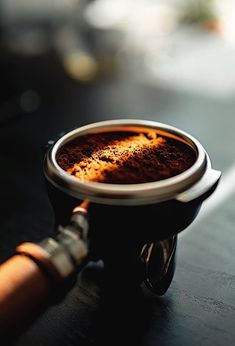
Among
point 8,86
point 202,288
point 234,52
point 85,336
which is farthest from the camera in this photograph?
point 234,52

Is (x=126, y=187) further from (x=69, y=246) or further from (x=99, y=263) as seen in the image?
(x=99, y=263)

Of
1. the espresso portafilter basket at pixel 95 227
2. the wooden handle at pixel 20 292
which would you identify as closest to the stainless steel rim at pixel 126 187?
the espresso portafilter basket at pixel 95 227

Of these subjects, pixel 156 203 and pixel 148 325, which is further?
pixel 148 325

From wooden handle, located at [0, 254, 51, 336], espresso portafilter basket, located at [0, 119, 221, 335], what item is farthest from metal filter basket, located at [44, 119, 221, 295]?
wooden handle, located at [0, 254, 51, 336]

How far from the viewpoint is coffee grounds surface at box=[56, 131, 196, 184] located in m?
0.74

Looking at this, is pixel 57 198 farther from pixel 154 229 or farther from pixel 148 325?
pixel 148 325

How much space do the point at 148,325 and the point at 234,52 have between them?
86.8 inches

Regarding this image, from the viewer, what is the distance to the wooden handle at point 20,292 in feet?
2.04

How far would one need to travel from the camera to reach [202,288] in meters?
0.89

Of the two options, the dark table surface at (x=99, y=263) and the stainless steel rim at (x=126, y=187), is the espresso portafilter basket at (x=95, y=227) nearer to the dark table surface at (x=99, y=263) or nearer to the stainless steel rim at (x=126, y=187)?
the stainless steel rim at (x=126, y=187)

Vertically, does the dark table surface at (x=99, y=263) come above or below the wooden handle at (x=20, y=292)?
below

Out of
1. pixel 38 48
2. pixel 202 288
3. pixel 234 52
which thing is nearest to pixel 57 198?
pixel 202 288

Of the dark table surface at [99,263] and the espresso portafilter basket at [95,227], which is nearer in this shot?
the espresso portafilter basket at [95,227]

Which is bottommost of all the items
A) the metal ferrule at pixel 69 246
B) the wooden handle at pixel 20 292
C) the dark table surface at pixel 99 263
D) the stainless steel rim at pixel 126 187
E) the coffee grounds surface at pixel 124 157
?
the dark table surface at pixel 99 263
